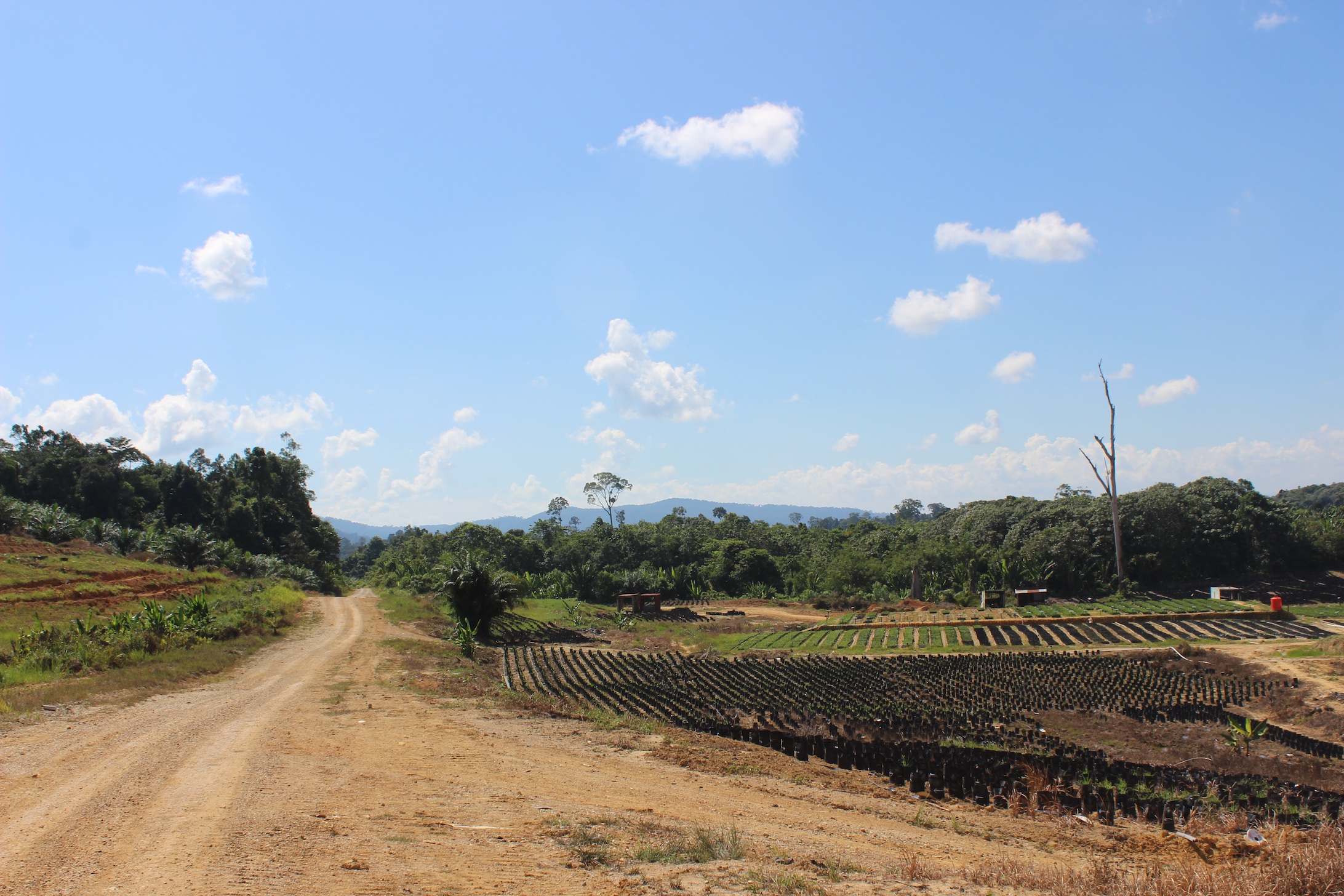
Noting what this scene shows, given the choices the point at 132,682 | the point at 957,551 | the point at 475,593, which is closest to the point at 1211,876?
the point at 132,682

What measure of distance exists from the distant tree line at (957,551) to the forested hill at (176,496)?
10.9 metres

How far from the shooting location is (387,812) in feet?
26.8

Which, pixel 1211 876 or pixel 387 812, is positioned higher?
pixel 1211 876

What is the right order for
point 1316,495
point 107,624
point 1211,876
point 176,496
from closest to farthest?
1. point 1211,876
2. point 107,624
3. point 176,496
4. point 1316,495

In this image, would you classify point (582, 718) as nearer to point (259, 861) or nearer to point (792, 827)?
point (792, 827)

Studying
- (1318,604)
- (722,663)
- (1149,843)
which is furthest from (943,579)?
(1149,843)

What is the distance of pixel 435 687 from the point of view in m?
18.7

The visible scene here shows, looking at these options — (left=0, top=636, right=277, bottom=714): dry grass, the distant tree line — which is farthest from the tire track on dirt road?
the distant tree line

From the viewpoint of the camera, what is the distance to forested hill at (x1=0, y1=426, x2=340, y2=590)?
63.3 m

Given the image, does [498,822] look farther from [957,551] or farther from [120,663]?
[957,551]

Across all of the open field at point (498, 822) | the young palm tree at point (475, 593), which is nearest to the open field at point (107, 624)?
the open field at point (498, 822)

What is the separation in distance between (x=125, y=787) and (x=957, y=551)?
54.2 m

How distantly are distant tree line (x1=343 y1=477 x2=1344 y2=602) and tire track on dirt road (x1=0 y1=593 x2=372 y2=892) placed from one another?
1728 centimetres

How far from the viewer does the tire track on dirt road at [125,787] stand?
6289 millimetres
